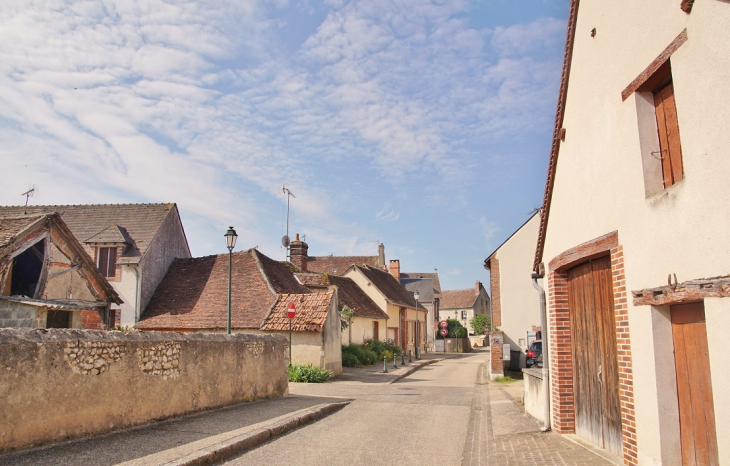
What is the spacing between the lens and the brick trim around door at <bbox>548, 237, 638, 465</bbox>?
239 inches

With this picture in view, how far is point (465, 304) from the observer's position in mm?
77000

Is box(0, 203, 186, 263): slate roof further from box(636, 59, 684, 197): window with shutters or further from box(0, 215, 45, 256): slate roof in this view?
box(636, 59, 684, 197): window with shutters

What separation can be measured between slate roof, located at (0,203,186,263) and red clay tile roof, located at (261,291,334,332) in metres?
7.56

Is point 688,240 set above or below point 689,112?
below

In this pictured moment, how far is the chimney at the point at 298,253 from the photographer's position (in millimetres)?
34562

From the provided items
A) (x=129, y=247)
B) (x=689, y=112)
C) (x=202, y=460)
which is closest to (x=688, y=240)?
(x=689, y=112)

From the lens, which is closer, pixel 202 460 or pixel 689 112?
pixel 689 112

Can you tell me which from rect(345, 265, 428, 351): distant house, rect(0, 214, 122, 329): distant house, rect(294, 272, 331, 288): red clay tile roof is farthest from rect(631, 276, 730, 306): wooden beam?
rect(345, 265, 428, 351): distant house

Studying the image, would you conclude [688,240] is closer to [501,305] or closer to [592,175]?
[592,175]

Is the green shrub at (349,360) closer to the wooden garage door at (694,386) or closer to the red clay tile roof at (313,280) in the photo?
the red clay tile roof at (313,280)

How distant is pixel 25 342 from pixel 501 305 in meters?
19.0

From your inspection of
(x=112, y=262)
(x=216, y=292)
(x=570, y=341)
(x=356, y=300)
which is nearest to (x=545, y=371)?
(x=570, y=341)

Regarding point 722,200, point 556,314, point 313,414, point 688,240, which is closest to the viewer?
point 722,200

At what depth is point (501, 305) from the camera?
74.7 ft
